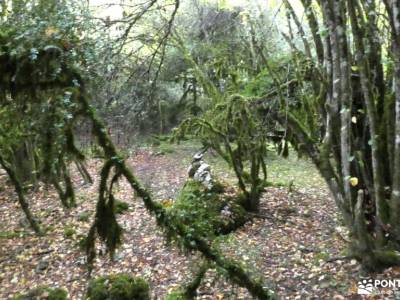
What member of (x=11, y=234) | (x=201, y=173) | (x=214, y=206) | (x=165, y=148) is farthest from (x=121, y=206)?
(x=165, y=148)

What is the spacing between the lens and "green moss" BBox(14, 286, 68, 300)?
6.44 meters

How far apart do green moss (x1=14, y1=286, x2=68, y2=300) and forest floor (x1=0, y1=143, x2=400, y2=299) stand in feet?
0.91

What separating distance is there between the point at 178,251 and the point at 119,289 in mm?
1153

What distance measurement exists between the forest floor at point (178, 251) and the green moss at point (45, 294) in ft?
0.91

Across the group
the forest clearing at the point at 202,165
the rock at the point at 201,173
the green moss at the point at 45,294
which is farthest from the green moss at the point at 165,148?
the green moss at the point at 45,294

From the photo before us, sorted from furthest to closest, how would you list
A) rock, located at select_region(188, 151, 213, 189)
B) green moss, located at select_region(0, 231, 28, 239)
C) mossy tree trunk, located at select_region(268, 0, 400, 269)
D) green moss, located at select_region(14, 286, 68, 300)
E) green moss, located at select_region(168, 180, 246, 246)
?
1. green moss, located at select_region(0, 231, 28, 239)
2. rock, located at select_region(188, 151, 213, 189)
3. green moss, located at select_region(168, 180, 246, 246)
4. green moss, located at select_region(14, 286, 68, 300)
5. mossy tree trunk, located at select_region(268, 0, 400, 269)

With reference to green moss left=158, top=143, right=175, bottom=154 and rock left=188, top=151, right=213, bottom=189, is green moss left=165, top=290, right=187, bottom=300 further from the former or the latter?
green moss left=158, top=143, right=175, bottom=154

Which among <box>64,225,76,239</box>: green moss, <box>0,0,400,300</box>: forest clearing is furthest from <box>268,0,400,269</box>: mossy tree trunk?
<box>64,225,76,239</box>: green moss

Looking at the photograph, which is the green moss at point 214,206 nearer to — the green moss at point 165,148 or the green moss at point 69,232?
the green moss at point 69,232

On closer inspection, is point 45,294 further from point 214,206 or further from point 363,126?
point 363,126

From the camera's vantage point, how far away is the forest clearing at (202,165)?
167 inches

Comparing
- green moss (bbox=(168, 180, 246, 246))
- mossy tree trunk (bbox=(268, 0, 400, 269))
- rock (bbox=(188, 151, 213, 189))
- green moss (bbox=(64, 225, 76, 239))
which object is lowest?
green moss (bbox=(64, 225, 76, 239))

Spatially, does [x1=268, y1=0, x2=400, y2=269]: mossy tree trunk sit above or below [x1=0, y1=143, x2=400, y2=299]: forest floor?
above

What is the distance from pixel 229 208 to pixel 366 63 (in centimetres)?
416
